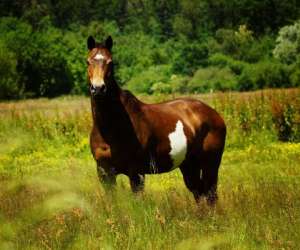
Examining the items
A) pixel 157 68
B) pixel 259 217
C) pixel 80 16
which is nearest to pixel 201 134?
pixel 259 217

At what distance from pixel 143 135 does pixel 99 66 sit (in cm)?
108

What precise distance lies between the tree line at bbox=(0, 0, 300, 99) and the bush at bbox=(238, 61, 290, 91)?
8 cm

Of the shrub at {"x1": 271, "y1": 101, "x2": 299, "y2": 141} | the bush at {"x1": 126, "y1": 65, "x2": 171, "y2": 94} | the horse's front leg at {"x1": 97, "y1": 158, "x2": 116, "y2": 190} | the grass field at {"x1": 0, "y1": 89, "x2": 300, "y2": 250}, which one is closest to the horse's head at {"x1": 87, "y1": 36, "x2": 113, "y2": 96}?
the horse's front leg at {"x1": 97, "y1": 158, "x2": 116, "y2": 190}

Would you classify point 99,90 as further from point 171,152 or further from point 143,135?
point 171,152

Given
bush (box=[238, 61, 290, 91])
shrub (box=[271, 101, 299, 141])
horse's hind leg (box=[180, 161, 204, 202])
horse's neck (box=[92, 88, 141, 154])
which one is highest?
horse's neck (box=[92, 88, 141, 154])

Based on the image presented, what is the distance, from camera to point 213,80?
5906cm

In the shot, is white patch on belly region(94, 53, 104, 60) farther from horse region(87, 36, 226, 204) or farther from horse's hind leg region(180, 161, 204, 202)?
horse's hind leg region(180, 161, 204, 202)

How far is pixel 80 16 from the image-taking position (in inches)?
4299

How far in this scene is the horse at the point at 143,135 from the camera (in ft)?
23.1

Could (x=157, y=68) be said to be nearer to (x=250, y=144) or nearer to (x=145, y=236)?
(x=250, y=144)

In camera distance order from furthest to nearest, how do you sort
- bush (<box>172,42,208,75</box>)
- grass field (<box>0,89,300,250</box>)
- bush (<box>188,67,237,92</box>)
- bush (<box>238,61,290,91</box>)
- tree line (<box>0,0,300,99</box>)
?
bush (<box>172,42,208,75</box>) < tree line (<box>0,0,300,99</box>) < bush (<box>188,67,237,92</box>) < bush (<box>238,61,290,91</box>) < grass field (<box>0,89,300,250</box>)

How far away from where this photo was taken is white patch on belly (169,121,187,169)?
25.6ft

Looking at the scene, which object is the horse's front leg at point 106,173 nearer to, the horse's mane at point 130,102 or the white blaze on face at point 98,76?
the horse's mane at point 130,102


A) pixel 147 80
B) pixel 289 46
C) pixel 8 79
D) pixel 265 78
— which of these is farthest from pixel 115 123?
pixel 147 80
